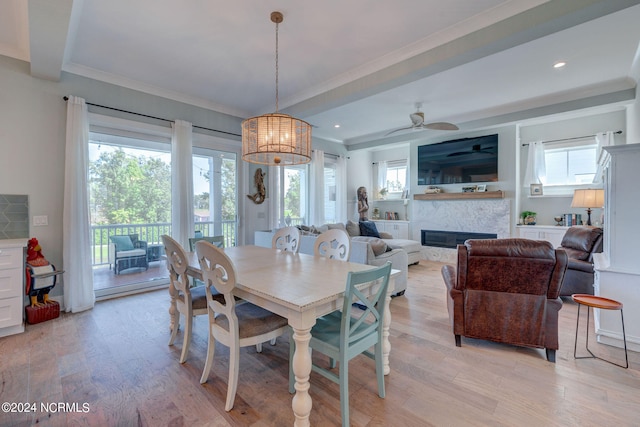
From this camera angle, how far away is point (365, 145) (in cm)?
676

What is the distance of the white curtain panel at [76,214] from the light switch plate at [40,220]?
0.56 feet

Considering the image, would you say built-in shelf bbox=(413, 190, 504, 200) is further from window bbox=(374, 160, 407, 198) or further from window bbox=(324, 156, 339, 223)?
window bbox=(324, 156, 339, 223)

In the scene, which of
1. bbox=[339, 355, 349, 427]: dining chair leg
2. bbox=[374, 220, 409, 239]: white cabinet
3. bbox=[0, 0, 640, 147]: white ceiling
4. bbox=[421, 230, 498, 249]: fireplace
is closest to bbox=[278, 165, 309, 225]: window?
bbox=[0, 0, 640, 147]: white ceiling

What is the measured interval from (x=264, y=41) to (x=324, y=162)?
388 cm

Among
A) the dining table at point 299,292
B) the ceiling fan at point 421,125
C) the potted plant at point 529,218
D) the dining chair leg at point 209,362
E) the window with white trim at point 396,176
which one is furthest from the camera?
the window with white trim at point 396,176

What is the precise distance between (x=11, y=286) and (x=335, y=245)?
311 centimetres

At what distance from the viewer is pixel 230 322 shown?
1.74 m

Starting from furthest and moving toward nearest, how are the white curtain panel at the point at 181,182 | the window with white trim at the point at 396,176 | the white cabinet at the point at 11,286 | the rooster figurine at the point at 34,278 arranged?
the window with white trim at the point at 396,176 → the white curtain panel at the point at 181,182 → the rooster figurine at the point at 34,278 → the white cabinet at the point at 11,286

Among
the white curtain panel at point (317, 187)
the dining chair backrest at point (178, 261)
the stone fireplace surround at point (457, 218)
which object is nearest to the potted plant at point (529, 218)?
the stone fireplace surround at point (457, 218)

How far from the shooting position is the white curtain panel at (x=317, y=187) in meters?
6.19

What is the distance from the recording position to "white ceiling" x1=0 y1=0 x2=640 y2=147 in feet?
7.54

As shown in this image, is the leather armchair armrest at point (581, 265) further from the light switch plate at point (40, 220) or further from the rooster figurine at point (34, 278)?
the light switch plate at point (40, 220)

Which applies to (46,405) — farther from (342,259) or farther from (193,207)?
(193,207)

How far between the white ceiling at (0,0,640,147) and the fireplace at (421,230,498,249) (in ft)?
8.18
